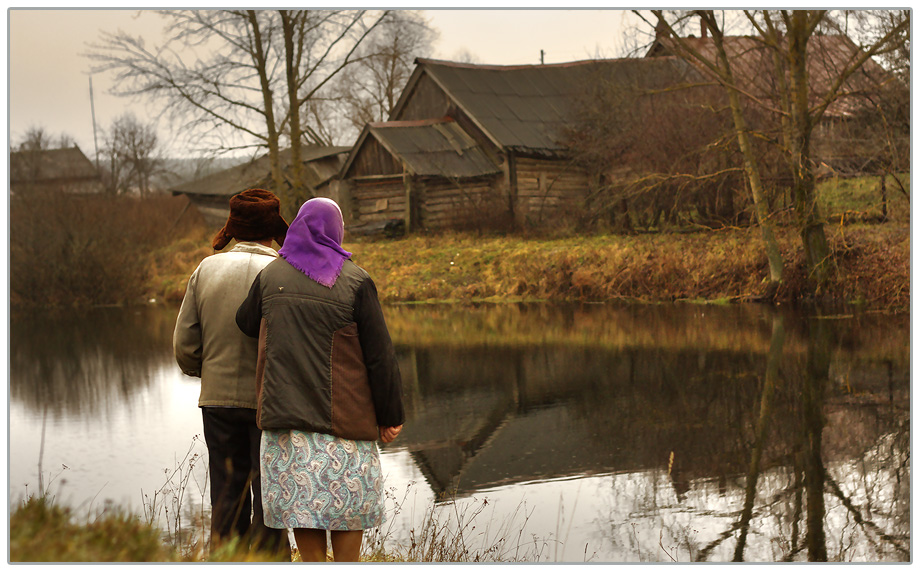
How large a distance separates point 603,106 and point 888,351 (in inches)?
714

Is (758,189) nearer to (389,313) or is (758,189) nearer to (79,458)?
(389,313)

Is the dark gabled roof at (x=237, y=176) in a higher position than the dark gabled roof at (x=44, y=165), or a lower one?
higher

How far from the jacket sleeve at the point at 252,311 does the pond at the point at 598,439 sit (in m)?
1.05

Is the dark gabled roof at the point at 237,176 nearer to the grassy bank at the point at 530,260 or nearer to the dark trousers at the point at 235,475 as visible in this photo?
the grassy bank at the point at 530,260

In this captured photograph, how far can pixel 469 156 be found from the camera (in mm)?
30281

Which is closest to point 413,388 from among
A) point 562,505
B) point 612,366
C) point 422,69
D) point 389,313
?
point 612,366

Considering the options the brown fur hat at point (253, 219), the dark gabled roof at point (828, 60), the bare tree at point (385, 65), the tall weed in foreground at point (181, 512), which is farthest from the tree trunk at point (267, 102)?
the brown fur hat at point (253, 219)

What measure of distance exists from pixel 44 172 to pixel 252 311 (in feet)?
91.4

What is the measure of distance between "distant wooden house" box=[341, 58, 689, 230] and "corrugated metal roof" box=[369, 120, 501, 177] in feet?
0.11

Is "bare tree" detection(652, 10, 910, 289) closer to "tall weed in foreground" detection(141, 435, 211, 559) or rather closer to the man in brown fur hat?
"tall weed in foreground" detection(141, 435, 211, 559)

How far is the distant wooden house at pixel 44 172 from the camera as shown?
26047 mm

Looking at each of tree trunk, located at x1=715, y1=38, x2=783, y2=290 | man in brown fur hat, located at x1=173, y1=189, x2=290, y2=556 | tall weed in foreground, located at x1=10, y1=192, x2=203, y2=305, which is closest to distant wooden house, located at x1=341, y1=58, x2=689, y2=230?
tall weed in foreground, located at x1=10, y1=192, x2=203, y2=305

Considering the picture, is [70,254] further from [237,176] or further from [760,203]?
→ [760,203]

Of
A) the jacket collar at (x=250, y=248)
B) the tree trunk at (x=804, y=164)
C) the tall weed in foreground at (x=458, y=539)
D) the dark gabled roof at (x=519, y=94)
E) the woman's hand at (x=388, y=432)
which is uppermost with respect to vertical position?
the dark gabled roof at (x=519, y=94)
